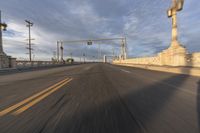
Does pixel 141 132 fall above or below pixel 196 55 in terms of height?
below

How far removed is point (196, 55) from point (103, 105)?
17.8m

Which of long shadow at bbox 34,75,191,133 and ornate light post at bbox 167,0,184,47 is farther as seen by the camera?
ornate light post at bbox 167,0,184,47

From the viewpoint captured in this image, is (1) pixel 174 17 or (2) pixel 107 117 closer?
(2) pixel 107 117

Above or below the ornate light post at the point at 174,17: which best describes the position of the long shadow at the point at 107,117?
below

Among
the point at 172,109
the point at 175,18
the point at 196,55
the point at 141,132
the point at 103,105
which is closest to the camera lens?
the point at 141,132

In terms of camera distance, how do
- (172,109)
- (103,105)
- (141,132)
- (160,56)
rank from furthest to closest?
1. (160,56)
2. (103,105)
3. (172,109)
4. (141,132)

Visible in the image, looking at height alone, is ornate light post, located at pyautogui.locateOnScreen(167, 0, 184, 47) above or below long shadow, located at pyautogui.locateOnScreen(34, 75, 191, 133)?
above

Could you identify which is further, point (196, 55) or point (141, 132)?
point (196, 55)

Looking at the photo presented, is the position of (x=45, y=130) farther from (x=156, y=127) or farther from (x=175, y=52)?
(x=175, y=52)

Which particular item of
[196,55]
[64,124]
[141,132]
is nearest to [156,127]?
[141,132]

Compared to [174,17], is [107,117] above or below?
below

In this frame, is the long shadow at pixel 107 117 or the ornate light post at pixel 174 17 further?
the ornate light post at pixel 174 17

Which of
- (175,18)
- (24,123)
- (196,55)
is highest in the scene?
(175,18)

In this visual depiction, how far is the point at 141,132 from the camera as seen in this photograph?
9.27 ft
